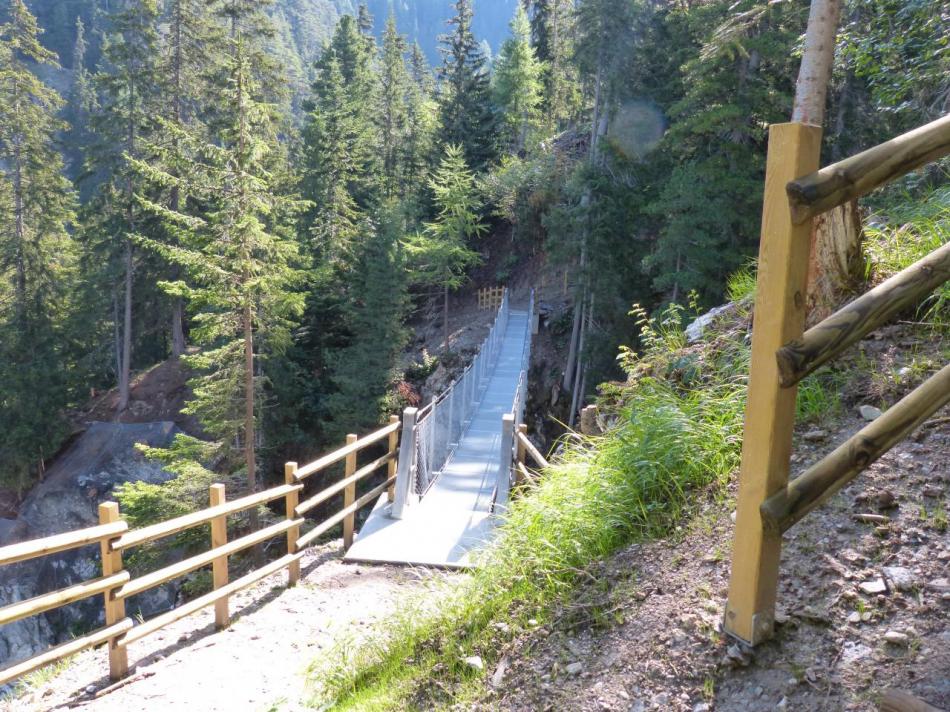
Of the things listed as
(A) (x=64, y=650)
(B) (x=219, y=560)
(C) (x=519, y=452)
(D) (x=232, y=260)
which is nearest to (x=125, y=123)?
(D) (x=232, y=260)

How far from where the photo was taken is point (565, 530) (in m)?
3.02

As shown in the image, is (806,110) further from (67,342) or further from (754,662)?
(67,342)

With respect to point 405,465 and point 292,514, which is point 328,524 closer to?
point 292,514

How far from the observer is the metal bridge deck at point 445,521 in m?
6.79

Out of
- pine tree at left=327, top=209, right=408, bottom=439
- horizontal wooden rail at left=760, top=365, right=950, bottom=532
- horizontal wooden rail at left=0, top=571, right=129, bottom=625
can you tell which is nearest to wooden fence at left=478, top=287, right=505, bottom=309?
pine tree at left=327, top=209, right=408, bottom=439

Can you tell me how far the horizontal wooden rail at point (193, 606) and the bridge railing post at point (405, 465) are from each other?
6.34ft

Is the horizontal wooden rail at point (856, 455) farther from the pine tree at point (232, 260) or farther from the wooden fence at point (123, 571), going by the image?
the pine tree at point (232, 260)

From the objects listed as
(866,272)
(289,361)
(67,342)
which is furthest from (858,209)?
(67,342)

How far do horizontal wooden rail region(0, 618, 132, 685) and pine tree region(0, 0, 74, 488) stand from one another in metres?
25.5

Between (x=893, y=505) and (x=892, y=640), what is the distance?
2.05 feet

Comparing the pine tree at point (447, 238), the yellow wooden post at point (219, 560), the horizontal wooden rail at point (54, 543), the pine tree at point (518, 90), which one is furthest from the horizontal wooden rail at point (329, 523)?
the pine tree at point (518, 90)

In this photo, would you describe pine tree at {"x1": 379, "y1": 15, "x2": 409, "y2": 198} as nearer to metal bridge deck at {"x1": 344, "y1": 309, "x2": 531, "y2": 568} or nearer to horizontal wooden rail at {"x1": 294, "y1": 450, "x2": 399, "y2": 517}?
metal bridge deck at {"x1": 344, "y1": 309, "x2": 531, "y2": 568}

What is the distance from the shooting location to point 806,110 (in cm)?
641

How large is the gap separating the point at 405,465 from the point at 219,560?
3063 mm
